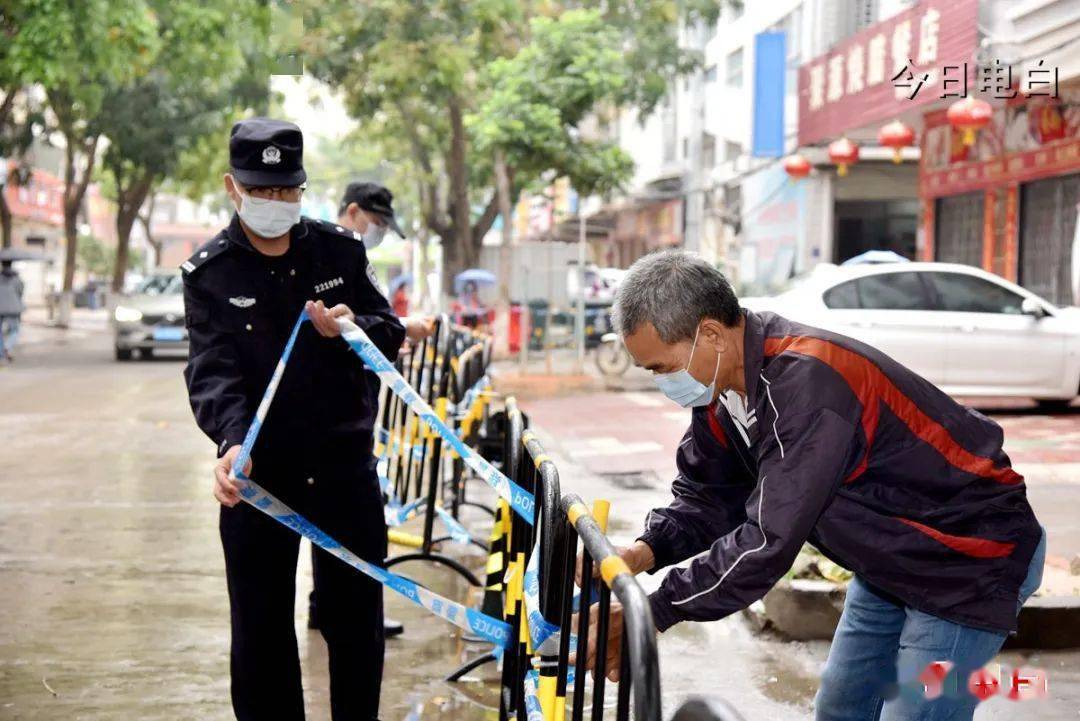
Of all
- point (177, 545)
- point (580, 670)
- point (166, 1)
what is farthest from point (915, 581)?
point (166, 1)

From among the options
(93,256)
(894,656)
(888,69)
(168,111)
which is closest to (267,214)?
(894,656)

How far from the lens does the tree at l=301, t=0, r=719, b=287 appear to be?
22578 millimetres

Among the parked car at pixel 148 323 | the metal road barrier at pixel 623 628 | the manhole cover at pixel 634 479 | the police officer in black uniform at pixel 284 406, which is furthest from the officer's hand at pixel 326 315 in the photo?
the parked car at pixel 148 323

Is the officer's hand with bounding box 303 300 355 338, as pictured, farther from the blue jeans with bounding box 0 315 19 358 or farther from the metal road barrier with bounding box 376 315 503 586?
the blue jeans with bounding box 0 315 19 358

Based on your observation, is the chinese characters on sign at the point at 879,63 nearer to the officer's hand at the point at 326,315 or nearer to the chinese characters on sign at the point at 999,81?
the chinese characters on sign at the point at 999,81

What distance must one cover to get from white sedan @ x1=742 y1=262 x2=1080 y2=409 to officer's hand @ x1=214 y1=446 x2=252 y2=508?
33.7ft

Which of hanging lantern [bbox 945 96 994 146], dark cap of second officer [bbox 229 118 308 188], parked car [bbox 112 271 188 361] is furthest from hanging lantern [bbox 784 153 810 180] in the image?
dark cap of second officer [bbox 229 118 308 188]

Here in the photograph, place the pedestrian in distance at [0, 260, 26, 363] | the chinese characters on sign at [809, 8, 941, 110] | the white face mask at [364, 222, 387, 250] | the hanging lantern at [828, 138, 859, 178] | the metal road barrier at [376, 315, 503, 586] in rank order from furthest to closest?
the pedestrian in distance at [0, 260, 26, 363] → the hanging lantern at [828, 138, 859, 178] → the chinese characters on sign at [809, 8, 941, 110] → the metal road barrier at [376, 315, 503, 586] → the white face mask at [364, 222, 387, 250]

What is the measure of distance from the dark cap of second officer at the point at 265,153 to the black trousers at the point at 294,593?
0.77 m

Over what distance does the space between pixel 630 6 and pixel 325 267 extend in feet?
79.6

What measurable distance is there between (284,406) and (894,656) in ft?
5.73

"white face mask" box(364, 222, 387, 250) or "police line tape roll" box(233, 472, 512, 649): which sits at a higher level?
"white face mask" box(364, 222, 387, 250)

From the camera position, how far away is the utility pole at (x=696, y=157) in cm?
3039

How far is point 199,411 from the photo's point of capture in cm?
376
